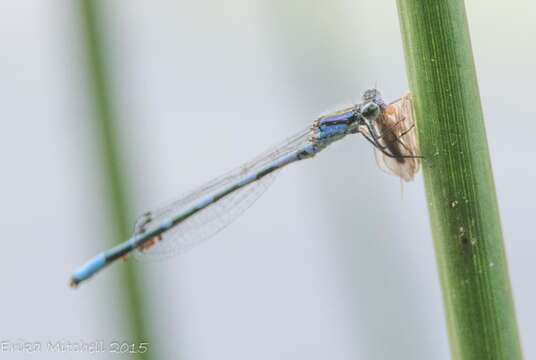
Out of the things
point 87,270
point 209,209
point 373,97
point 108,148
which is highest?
point 373,97

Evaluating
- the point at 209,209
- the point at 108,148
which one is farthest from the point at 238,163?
the point at 108,148

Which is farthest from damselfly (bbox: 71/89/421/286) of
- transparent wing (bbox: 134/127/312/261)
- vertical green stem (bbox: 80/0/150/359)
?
vertical green stem (bbox: 80/0/150/359)

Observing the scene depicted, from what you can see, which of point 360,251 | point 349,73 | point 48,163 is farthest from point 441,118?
point 48,163

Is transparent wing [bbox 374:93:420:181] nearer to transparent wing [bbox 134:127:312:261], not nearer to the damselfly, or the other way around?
the damselfly

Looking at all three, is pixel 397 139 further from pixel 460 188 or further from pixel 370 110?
pixel 460 188

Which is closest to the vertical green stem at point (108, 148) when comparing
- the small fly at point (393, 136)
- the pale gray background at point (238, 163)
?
the pale gray background at point (238, 163)

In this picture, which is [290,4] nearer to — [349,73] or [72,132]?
[349,73]

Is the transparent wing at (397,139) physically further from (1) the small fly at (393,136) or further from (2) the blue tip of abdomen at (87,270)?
(2) the blue tip of abdomen at (87,270)
